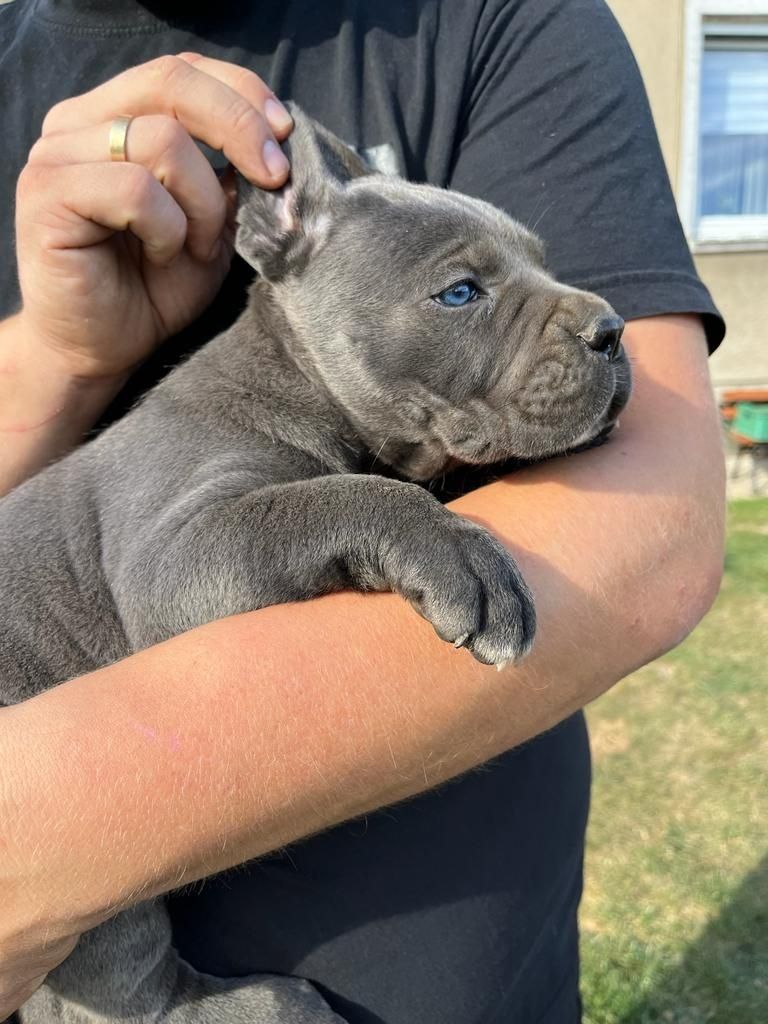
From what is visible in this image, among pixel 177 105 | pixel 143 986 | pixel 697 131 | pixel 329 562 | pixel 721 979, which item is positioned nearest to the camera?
pixel 329 562

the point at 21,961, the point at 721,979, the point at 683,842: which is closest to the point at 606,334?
the point at 21,961

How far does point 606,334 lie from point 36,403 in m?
1.13

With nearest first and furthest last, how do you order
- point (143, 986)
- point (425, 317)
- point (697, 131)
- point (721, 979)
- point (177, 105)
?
point (177, 105), point (143, 986), point (425, 317), point (721, 979), point (697, 131)

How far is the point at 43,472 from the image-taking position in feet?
6.99

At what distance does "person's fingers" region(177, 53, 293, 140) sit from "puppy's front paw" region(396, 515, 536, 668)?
84 cm

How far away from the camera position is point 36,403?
199 cm

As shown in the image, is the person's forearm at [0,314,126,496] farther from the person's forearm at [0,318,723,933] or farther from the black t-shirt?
the person's forearm at [0,318,723,933]

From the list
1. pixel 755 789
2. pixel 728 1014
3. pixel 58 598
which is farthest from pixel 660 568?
pixel 755 789

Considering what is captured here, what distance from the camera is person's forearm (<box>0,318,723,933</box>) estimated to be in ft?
4.29

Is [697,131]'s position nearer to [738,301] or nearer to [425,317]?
[738,301]

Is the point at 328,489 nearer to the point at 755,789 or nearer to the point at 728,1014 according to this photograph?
the point at 728,1014

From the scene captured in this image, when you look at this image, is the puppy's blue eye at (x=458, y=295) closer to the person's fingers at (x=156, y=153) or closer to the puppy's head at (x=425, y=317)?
the puppy's head at (x=425, y=317)

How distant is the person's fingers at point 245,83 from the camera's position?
1.72m

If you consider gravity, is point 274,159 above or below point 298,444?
above
